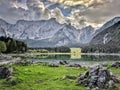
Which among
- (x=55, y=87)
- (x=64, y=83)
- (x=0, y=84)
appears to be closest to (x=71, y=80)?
(x=64, y=83)

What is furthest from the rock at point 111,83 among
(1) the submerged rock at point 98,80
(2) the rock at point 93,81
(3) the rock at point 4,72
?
(3) the rock at point 4,72

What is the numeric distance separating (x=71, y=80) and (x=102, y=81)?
7927mm

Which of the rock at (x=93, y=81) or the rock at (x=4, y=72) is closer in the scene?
the rock at (x=93, y=81)

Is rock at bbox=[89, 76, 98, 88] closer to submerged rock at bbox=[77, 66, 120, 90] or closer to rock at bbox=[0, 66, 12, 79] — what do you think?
submerged rock at bbox=[77, 66, 120, 90]

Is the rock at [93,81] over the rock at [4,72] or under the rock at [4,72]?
under

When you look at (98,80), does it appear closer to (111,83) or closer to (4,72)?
(111,83)

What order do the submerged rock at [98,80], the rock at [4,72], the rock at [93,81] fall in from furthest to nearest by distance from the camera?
the rock at [4,72], the rock at [93,81], the submerged rock at [98,80]

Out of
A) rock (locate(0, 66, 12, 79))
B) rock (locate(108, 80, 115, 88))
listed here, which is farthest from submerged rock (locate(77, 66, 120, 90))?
rock (locate(0, 66, 12, 79))

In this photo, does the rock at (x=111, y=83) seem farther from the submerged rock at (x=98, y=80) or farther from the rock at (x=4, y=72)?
the rock at (x=4, y=72)

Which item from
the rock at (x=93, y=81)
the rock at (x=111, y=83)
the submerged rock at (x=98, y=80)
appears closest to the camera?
the rock at (x=111, y=83)

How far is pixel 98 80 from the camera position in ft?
157

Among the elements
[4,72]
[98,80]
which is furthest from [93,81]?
[4,72]

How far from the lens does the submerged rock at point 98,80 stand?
46.8m

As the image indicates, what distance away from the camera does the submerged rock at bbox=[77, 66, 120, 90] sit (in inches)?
1844
